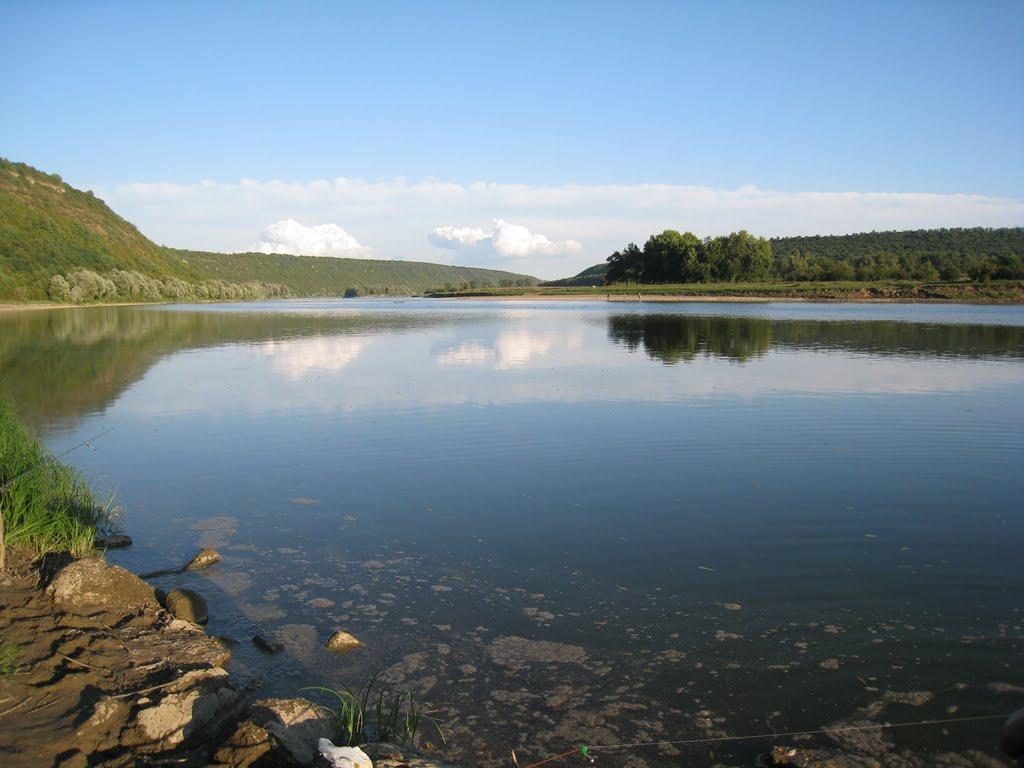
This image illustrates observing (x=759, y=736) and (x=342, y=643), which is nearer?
(x=759, y=736)

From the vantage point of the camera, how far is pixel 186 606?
233 inches

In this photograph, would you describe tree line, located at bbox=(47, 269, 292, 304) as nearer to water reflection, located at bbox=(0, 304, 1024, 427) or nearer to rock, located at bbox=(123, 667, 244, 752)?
water reflection, located at bbox=(0, 304, 1024, 427)

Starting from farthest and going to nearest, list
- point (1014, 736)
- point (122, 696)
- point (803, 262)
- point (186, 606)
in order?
point (803, 262) → point (186, 606) → point (122, 696) → point (1014, 736)

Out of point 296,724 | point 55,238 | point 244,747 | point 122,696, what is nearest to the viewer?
point 244,747

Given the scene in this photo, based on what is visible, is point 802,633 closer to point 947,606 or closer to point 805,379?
point 947,606

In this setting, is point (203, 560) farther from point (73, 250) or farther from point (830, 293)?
point (73, 250)

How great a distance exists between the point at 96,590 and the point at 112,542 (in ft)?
7.18

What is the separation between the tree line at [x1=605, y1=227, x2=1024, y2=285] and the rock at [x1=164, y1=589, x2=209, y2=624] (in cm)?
9690

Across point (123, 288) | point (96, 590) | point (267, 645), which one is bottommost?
point (267, 645)

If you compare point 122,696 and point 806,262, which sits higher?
point 806,262

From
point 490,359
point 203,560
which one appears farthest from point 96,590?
point 490,359

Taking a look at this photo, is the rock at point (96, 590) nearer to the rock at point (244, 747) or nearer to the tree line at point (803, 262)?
the rock at point (244, 747)

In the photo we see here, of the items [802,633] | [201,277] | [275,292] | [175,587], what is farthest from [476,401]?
[275,292]

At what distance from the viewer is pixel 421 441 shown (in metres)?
12.2
